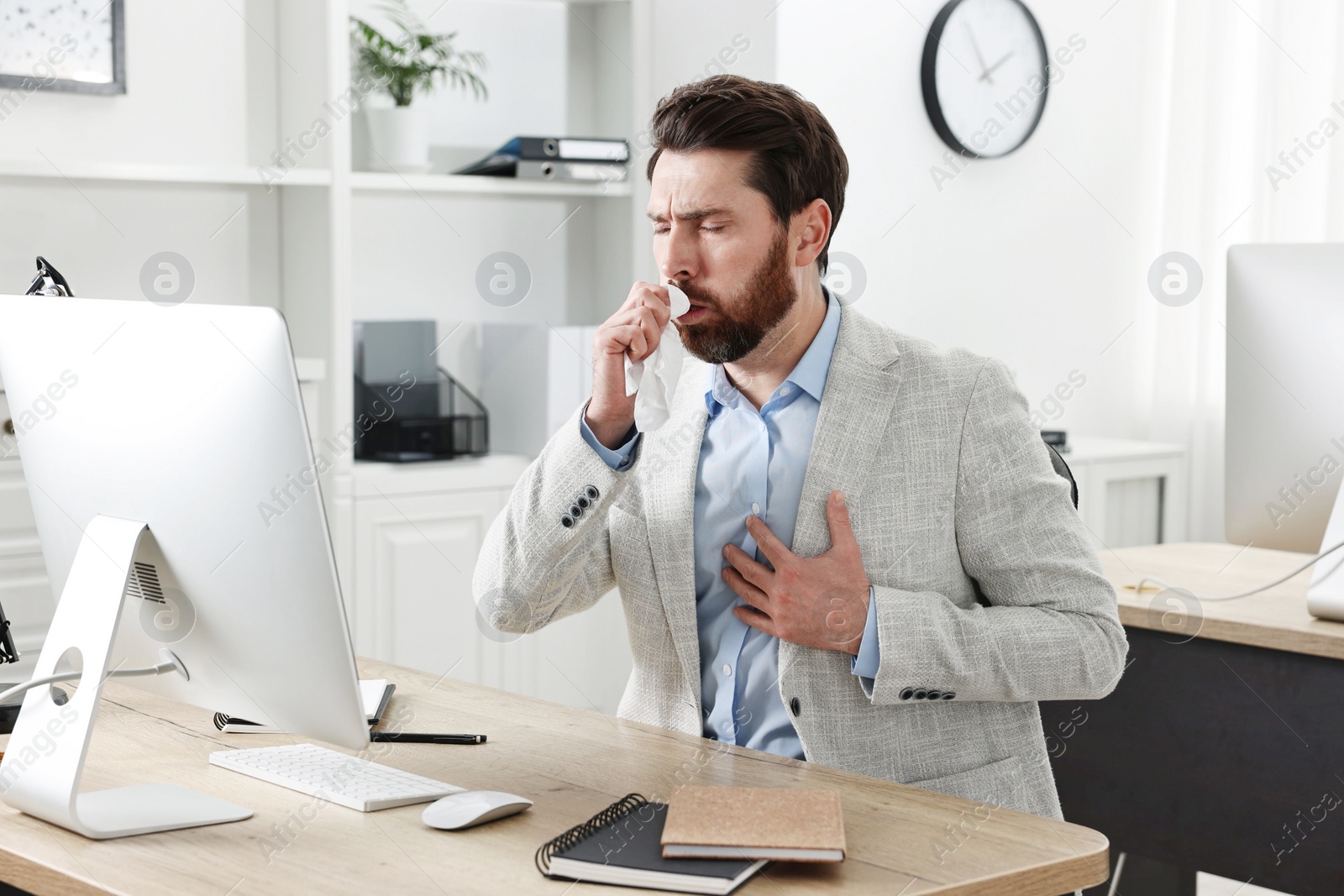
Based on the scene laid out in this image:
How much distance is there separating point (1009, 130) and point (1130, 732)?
90.1 inches

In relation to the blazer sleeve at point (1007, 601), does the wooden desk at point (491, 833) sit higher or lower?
lower

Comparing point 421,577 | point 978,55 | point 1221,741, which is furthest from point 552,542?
point 978,55

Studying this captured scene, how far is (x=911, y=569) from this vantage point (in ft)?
5.27

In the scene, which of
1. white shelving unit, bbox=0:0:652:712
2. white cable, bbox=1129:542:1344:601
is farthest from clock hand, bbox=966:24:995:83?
white cable, bbox=1129:542:1344:601

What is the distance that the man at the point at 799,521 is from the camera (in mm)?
1548

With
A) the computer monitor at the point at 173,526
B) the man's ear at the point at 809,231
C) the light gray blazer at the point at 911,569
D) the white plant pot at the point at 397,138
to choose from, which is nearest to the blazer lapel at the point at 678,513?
the light gray blazer at the point at 911,569

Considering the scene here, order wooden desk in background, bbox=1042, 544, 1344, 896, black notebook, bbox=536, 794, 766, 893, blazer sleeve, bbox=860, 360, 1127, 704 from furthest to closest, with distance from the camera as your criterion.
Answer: wooden desk in background, bbox=1042, 544, 1344, 896 < blazer sleeve, bbox=860, 360, 1127, 704 < black notebook, bbox=536, 794, 766, 893

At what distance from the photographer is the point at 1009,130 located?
4027 millimetres

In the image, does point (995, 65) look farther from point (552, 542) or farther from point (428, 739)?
point (428, 739)

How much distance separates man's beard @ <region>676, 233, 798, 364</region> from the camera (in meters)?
1.68

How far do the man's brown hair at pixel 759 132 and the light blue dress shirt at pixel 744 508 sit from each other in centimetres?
17

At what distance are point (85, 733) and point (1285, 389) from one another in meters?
Answer: 1.78

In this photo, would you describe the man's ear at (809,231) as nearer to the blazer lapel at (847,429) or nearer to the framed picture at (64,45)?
the blazer lapel at (847,429)

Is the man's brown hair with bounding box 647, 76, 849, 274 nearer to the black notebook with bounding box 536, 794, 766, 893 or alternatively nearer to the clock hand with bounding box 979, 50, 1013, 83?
the black notebook with bounding box 536, 794, 766, 893
